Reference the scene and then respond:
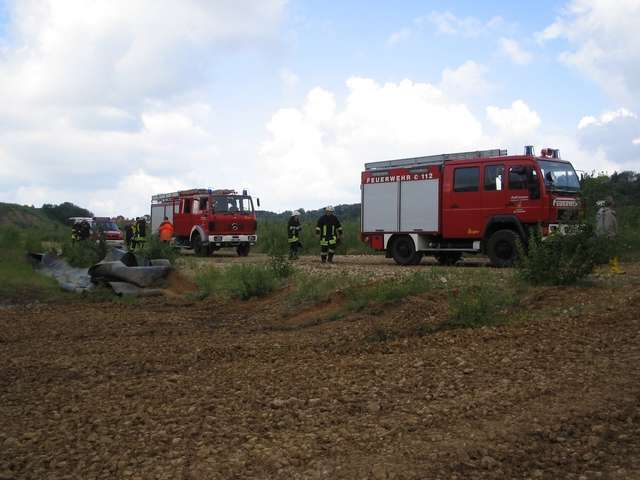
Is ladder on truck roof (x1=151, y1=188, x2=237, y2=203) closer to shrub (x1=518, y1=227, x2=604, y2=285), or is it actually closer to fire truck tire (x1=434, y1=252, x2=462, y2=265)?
fire truck tire (x1=434, y1=252, x2=462, y2=265)

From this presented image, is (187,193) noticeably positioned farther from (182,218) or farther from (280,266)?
(280,266)

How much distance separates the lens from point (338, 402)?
5766 mm

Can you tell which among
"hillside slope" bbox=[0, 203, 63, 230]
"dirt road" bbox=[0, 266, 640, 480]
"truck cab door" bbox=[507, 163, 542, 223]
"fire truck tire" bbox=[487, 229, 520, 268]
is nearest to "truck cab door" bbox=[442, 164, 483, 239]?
"fire truck tire" bbox=[487, 229, 520, 268]

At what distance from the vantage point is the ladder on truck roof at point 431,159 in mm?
17578

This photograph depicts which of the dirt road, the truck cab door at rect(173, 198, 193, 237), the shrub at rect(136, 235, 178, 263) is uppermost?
the truck cab door at rect(173, 198, 193, 237)

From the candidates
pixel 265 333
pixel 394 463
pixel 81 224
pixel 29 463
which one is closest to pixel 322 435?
pixel 394 463

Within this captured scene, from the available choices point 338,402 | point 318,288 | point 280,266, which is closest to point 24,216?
point 280,266

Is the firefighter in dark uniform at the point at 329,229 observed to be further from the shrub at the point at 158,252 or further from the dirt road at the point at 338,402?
the dirt road at the point at 338,402

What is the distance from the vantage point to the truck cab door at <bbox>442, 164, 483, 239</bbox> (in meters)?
17.4

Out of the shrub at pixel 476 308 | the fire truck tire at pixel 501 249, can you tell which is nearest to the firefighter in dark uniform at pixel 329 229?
the fire truck tire at pixel 501 249

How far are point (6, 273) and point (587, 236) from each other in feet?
40.6

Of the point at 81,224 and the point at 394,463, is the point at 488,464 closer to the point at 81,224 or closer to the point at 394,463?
the point at 394,463

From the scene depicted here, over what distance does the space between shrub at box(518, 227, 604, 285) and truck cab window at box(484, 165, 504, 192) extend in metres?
5.73

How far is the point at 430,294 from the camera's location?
34.6 ft
